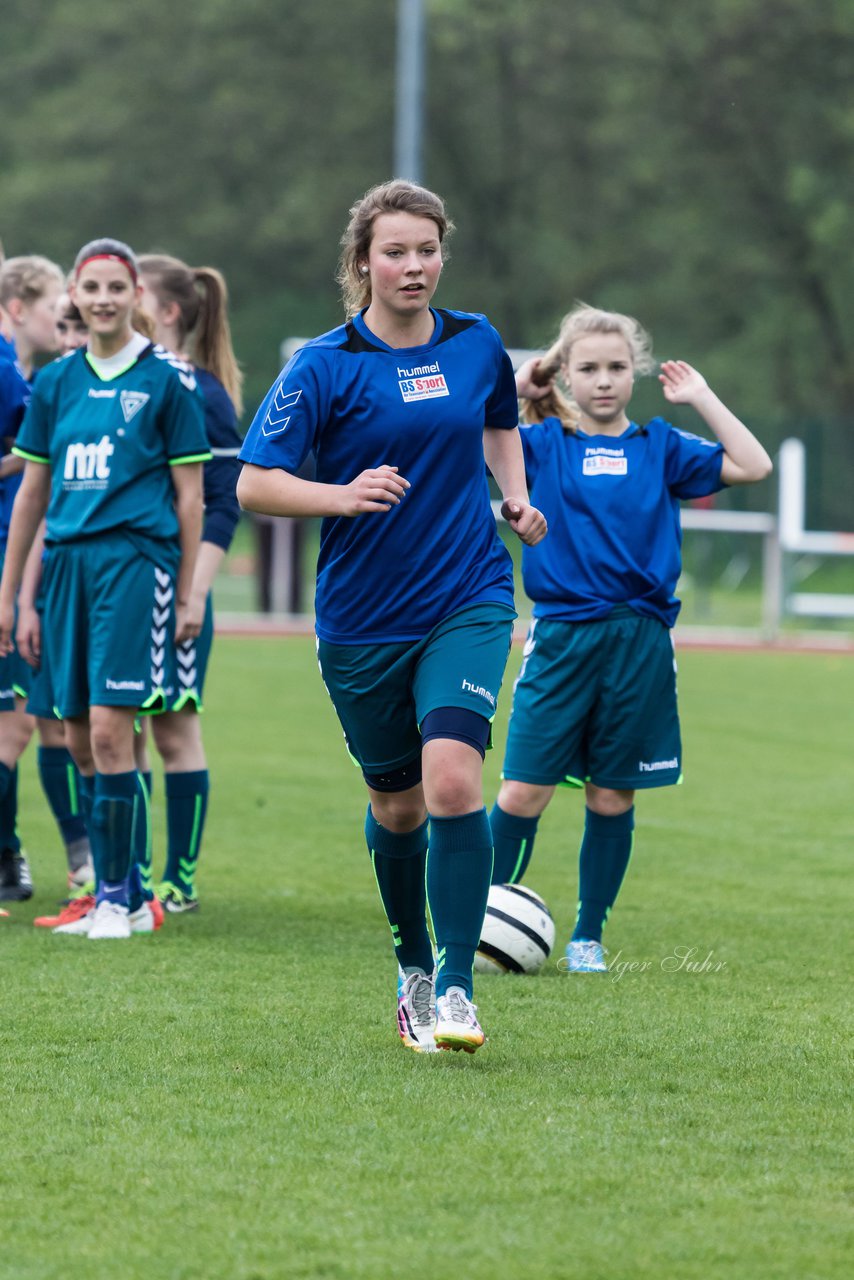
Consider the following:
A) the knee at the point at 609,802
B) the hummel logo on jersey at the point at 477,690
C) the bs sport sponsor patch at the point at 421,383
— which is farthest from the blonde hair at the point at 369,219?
the knee at the point at 609,802

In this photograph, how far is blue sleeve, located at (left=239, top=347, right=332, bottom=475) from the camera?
4.45 meters

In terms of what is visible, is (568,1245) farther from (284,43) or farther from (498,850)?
(284,43)

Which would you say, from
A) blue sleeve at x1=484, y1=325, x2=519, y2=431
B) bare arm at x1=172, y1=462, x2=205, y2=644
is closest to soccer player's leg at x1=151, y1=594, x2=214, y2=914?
bare arm at x1=172, y1=462, x2=205, y2=644

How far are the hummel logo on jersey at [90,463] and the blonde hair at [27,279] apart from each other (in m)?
1.17

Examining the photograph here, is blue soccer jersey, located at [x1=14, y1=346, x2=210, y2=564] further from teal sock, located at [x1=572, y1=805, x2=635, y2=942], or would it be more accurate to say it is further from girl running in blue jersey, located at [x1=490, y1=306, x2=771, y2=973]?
teal sock, located at [x1=572, y1=805, x2=635, y2=942]

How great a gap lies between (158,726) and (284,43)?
122 feet

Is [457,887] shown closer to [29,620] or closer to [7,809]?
[29,620]

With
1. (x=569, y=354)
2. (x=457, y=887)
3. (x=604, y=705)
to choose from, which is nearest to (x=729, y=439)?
(x=569, y=354)

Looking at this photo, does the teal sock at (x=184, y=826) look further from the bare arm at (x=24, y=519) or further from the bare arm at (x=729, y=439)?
the bare arm at (x=729, y=439)

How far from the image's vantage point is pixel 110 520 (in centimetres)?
616

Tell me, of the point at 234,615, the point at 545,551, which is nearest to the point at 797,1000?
the point at 545,551

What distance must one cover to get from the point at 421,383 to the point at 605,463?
1551mm

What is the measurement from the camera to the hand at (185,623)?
21.1 ft

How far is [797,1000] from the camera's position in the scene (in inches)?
210
